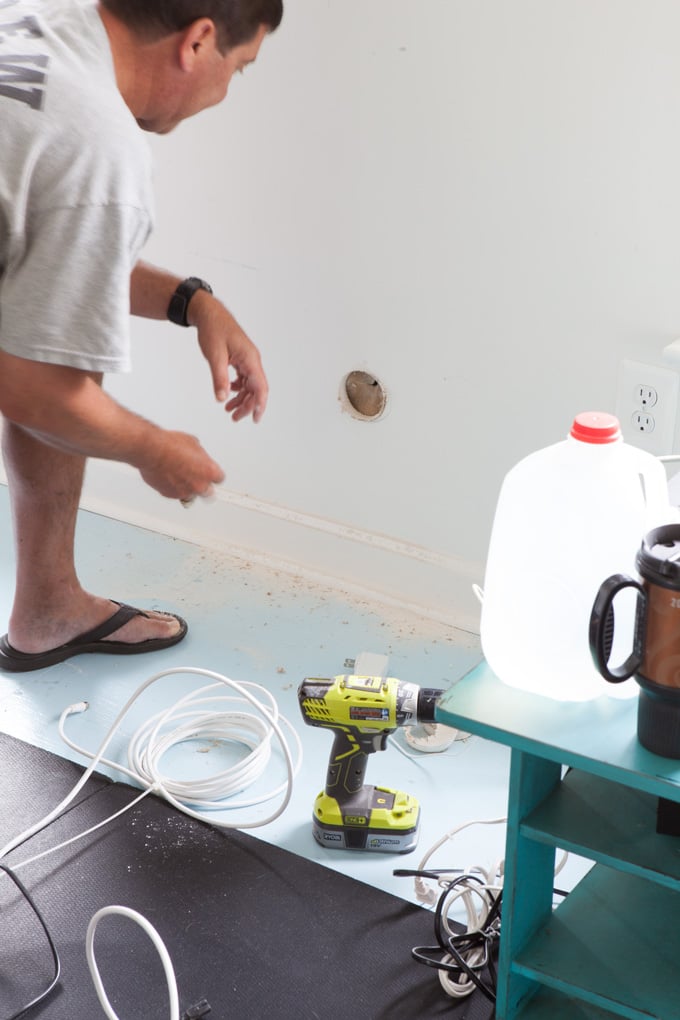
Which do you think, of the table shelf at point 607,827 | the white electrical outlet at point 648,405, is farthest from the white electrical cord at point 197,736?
the white electrical outlet at point 648,405

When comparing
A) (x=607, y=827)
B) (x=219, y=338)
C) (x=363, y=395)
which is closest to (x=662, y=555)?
(x=607, y=827)

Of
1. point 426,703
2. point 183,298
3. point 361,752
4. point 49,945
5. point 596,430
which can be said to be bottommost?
point 49,945

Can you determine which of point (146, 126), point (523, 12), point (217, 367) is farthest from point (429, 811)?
point (523, 12)

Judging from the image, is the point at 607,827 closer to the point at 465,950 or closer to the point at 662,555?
the point at 662,555

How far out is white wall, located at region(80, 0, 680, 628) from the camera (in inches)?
70.5

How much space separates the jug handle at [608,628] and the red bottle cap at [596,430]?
152mm

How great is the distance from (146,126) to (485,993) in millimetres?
1256

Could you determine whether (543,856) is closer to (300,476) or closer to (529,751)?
(529,751)

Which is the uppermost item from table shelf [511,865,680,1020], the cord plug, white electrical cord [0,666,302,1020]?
table shelf [511,865,680,1020]

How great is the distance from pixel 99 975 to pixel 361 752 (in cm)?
46

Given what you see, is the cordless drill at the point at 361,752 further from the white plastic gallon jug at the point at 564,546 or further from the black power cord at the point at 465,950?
the white plastic gallon jug at the point at 564,546

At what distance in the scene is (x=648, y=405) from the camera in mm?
1892

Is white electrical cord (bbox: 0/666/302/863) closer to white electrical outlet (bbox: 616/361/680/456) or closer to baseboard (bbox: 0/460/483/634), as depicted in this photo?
baseboard (bbox: 0/460/483/634)

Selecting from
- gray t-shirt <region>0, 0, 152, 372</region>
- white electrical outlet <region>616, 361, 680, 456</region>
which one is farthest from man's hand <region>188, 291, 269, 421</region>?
white electrical outlet <region>616, 361, 680, 456</region>
